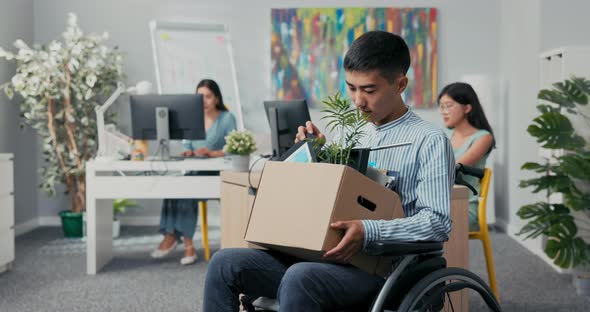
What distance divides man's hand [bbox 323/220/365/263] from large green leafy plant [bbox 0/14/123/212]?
399 cm

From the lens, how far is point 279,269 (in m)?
1.73

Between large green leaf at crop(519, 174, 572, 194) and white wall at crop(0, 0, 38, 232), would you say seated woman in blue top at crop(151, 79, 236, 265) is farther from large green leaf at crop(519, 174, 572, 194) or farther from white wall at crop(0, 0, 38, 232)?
large green leaf at crop(519, 174, 572, 194)

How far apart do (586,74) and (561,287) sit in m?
1.17

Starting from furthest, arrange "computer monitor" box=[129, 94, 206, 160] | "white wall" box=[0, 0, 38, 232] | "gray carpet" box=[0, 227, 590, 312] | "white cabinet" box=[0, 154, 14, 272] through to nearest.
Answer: "white wall" box=[0, 0, 38, 232], "computer monitor" box=[129, 94, 206, 160], "white cabinet" box=[0, 154, 14, 272], "gray carpet" box=[0, 227, 590, 312]

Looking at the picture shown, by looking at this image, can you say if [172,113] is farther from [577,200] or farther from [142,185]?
[577,200]

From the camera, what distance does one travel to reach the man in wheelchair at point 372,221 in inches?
61.4

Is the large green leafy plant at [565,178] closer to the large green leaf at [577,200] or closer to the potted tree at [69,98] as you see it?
the large green leaf at [577,200]

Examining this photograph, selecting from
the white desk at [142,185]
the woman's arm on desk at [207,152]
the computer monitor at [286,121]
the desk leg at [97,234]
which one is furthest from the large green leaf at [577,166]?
the desk leg at [97,234]

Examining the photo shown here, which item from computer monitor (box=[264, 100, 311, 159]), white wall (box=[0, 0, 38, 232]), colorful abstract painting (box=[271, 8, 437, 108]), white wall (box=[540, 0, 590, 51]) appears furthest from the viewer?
colorful abstract painting (box=[271, 8, 437, 108])

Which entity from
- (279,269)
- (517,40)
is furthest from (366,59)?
(517,40)

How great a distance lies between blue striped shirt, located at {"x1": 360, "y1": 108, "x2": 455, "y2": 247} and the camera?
1603 millimetres

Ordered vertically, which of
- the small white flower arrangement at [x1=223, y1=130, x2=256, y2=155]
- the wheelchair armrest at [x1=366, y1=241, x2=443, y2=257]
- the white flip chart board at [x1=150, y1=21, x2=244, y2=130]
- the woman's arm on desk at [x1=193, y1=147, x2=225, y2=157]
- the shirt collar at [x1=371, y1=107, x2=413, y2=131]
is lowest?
the wheelchair armrest at [x1=366, y1=241, x2=443, y2=257]

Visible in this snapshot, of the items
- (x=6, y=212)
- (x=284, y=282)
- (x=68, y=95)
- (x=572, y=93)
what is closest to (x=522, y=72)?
(x=572, y=93)

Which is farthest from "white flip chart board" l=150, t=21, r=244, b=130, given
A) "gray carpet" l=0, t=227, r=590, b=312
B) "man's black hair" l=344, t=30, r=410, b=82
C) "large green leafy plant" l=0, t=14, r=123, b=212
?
"man's black hair" l=344, t=30, r=410, b=82
